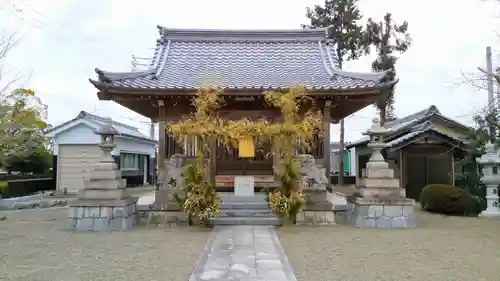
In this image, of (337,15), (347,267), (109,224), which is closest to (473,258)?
(347,267)

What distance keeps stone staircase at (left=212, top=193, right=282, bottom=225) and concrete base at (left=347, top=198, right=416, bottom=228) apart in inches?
80.4

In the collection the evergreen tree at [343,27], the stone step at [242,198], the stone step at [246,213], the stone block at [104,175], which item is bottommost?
the stone step at [246,213]

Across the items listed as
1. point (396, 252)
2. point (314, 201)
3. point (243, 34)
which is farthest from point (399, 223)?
point (243, 34)

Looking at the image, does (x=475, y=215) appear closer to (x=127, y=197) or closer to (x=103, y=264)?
(x=127, y=197)

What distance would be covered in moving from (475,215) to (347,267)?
8360mm

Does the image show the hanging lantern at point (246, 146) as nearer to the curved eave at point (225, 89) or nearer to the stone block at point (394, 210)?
the curved eave at point (225, 89)

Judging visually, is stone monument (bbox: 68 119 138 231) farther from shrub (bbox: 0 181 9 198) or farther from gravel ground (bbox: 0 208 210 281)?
shrub (bbox: 0 181 9 198)

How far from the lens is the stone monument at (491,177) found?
12273 mm

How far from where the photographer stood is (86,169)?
66.1 ft

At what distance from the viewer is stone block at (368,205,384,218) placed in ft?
32.7

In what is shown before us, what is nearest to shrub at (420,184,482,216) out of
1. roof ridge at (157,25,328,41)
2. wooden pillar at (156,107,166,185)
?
roof ridge at (157,25,328,41)

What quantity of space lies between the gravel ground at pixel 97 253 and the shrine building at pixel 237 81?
10.9 feet

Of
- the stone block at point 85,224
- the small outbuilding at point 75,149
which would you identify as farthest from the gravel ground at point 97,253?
the small outbuilding at point 75,149

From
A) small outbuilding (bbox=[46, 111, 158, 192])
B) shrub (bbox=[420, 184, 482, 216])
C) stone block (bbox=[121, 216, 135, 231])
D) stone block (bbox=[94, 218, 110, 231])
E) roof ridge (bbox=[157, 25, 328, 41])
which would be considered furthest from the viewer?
small outbuilding (bbox=[46, 111, 158, 192])
